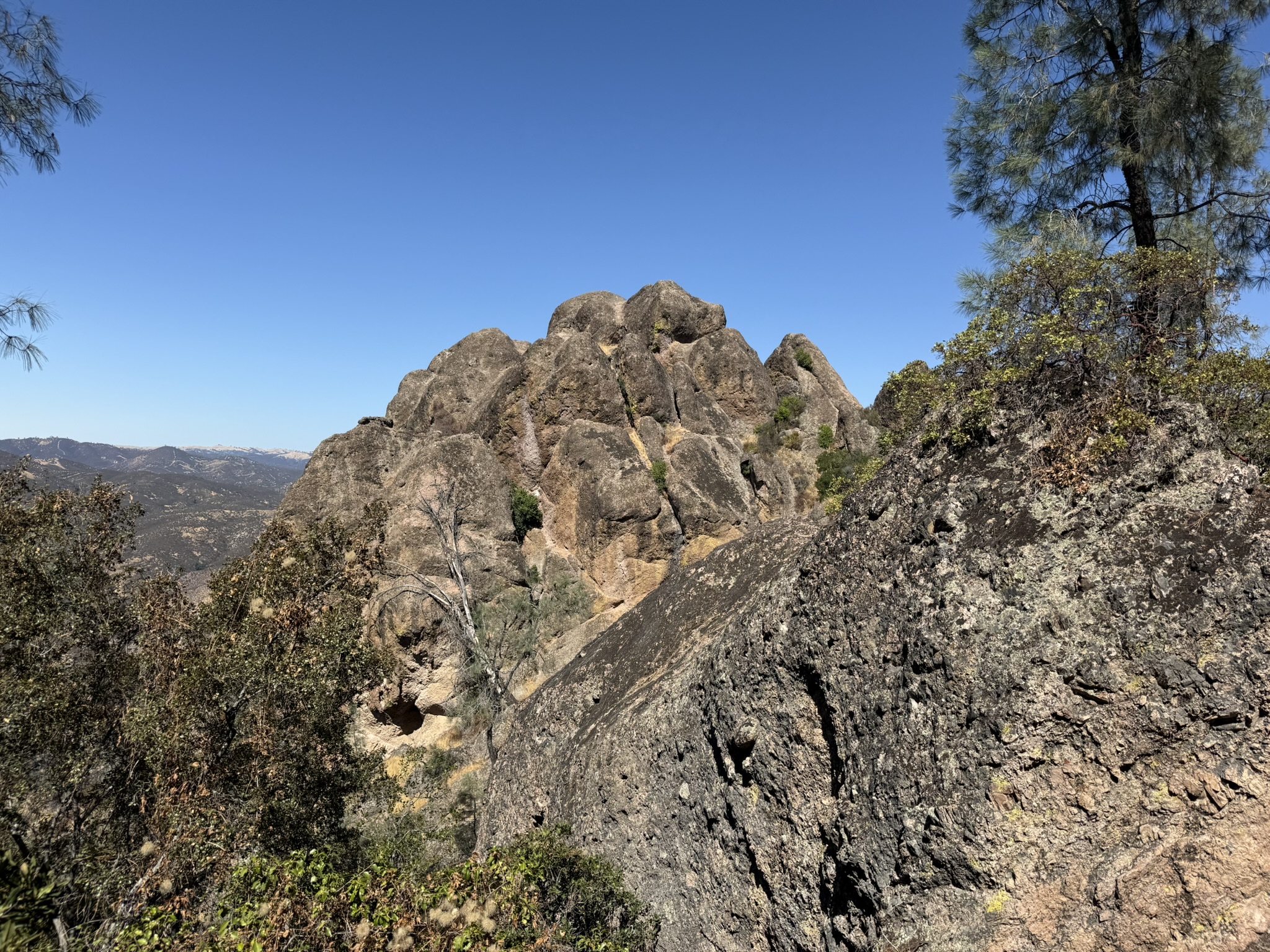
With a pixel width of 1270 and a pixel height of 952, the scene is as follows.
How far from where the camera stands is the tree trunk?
11.6 meters

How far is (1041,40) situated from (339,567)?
1603cm

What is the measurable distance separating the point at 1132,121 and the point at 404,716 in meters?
29.1

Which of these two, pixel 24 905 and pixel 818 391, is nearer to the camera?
pixel 24 905

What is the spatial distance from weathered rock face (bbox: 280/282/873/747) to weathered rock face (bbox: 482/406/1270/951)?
61.2 feet

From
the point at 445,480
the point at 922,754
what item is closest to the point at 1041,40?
the point at 922,754

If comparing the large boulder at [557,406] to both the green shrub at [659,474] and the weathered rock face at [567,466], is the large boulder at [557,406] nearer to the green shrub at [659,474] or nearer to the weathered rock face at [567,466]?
the weathered rock face at [567,466]

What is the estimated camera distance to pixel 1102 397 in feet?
18.9

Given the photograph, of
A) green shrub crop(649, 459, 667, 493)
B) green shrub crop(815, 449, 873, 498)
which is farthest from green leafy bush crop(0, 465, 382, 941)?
green shrub crop(815, 449, 873, 498)

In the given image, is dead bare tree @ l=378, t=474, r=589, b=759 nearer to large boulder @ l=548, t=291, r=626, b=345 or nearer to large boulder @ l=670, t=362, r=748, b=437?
large boulder @ l=670, t=362, r=748, b=437

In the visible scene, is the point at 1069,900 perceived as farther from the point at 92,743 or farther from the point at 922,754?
the point at 92,743

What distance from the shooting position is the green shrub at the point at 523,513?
34.7 meters

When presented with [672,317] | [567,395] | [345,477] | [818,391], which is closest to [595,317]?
[672,317]

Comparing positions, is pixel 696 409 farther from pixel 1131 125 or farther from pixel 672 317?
pixel 1131 125

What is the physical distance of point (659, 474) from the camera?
1427 inches
